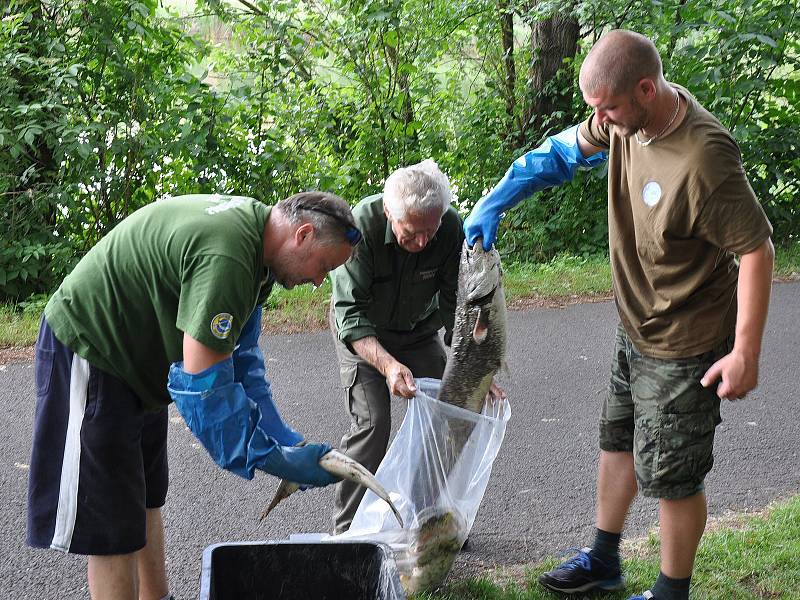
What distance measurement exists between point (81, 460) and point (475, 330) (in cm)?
151

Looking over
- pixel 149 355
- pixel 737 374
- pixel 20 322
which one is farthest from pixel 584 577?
pixel 20 322

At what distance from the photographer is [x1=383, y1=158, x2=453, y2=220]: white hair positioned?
3.27 metres

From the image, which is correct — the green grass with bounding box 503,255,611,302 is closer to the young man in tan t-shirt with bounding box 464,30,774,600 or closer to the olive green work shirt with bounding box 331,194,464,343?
the olive green work shirt with bounding box 331,194,464,343

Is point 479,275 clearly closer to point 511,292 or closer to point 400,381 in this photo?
point 400,381

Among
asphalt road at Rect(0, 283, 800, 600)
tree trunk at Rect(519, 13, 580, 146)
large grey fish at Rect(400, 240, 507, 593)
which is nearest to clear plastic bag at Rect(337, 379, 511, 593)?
large grey fish at Rect(400, 240, 507, 593)

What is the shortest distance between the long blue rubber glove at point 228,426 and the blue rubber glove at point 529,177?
52.4 inches

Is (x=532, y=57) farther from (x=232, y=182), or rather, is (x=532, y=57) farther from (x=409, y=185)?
→ (x=409, y=185)

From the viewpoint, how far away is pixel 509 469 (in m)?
4.79

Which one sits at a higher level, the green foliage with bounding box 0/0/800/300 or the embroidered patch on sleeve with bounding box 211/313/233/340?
the green foliage with bounding box 0/0/800/300

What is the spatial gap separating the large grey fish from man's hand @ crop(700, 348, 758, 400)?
0.91m

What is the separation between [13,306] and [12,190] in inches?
42.0

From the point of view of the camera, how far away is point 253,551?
2.62 meters

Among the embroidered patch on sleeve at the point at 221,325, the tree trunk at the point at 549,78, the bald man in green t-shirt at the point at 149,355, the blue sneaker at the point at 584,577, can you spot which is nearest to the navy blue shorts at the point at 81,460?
the bald man in green t-shirt at the point at 149,355

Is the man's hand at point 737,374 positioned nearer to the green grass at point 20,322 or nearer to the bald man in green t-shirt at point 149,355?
the bald man in green t-shirt at point 149,355
